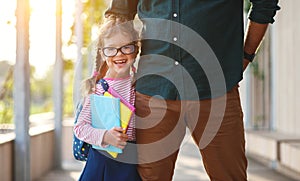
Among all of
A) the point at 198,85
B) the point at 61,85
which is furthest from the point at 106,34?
the point at 61,85

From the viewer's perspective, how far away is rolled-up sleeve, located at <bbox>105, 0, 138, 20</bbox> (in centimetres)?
222

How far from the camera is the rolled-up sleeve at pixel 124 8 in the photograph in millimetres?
2219

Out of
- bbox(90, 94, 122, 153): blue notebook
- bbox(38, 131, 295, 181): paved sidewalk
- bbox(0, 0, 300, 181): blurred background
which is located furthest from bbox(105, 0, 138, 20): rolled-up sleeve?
bbox(38, 131, 295, 181): paved sidewalk

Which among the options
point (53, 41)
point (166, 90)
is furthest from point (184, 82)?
point (53, 41)

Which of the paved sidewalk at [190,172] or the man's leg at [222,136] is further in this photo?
the paved sidewalk at [190,172]

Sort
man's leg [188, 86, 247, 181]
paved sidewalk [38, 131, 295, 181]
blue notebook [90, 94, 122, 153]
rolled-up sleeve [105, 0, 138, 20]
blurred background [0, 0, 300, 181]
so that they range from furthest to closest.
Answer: paved sidewalk [38, 131, 295, 181]
blurred background [0, 0, 300, 181]
rolled-up sleeve [105, 0, 138, 20]
blue notebook [90, 94, 122, 153]
man's leg [188, 86, 247, 181]

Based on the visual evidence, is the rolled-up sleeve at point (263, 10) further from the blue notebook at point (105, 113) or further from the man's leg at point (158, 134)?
the blue notebook at point (105, 113)

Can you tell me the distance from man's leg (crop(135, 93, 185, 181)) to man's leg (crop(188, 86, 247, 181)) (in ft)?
0.18

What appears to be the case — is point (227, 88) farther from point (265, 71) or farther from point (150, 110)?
point (265, 71)

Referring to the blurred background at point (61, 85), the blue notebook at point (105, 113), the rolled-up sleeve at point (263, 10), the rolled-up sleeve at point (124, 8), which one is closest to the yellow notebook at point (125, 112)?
the blue notebook at point (105, 113)

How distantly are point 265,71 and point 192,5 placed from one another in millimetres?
6011

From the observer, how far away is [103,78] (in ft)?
7.34

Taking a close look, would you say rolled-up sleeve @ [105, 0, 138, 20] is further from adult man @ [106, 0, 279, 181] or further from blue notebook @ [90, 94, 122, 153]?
blue notebook @ [90, 94, 122, 153]

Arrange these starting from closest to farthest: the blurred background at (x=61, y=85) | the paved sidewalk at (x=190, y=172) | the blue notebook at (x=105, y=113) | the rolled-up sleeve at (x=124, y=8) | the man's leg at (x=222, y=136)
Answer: the man's leg at (x=222, y=136)
the blue notebook at (x=105, y=113)
the rolled-up sleeve at (x=124, y=8)
the blurred background at (x=61, y=85)
the paved sidewalk at (x=190, y=172)
